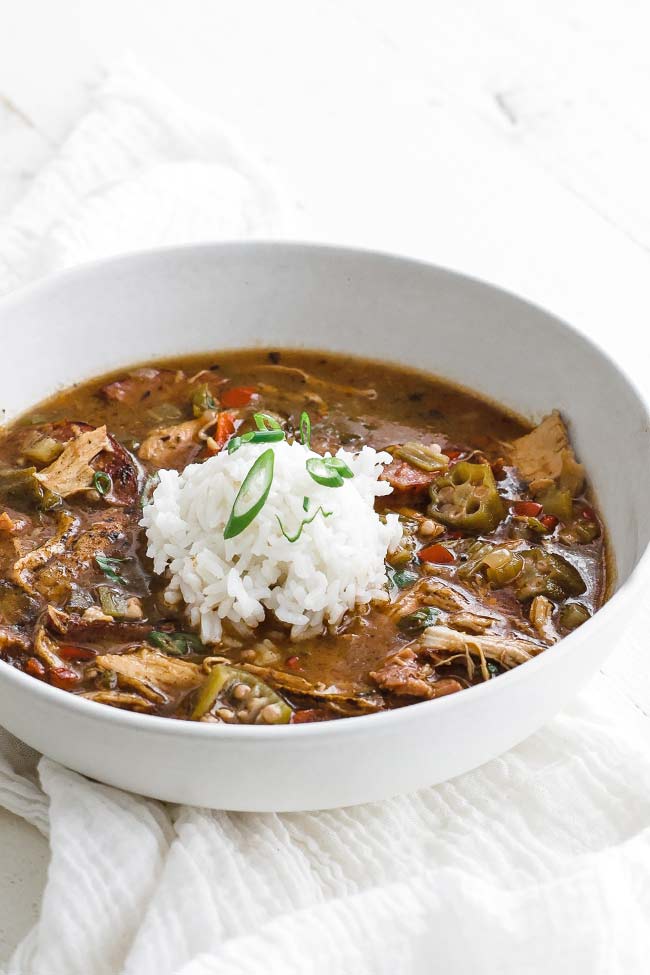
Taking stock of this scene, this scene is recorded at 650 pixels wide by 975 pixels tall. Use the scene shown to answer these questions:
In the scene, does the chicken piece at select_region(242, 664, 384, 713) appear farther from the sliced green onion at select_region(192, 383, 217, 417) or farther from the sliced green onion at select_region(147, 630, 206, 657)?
the sliced green onion at select_region(192, 383, 217, 417)

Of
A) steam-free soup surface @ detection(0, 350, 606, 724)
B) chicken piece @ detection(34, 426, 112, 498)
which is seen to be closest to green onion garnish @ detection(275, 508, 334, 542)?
steam-free soup surface @ detection(0, 350, 606, 724)

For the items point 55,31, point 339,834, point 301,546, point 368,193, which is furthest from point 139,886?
point 55,31

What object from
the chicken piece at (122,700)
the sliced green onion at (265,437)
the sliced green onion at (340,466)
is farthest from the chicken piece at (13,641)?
the sliced green onion at (340,466)

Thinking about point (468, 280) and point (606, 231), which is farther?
point (606, 231)

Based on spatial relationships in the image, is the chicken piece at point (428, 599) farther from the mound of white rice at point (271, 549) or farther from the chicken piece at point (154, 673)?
the chicken piece at point (154, 673)

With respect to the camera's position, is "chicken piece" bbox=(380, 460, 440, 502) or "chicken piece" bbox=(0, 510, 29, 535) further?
"chicken piece" bbox=(380, 460, 440, 502)

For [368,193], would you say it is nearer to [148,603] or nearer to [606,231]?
[606,231]
